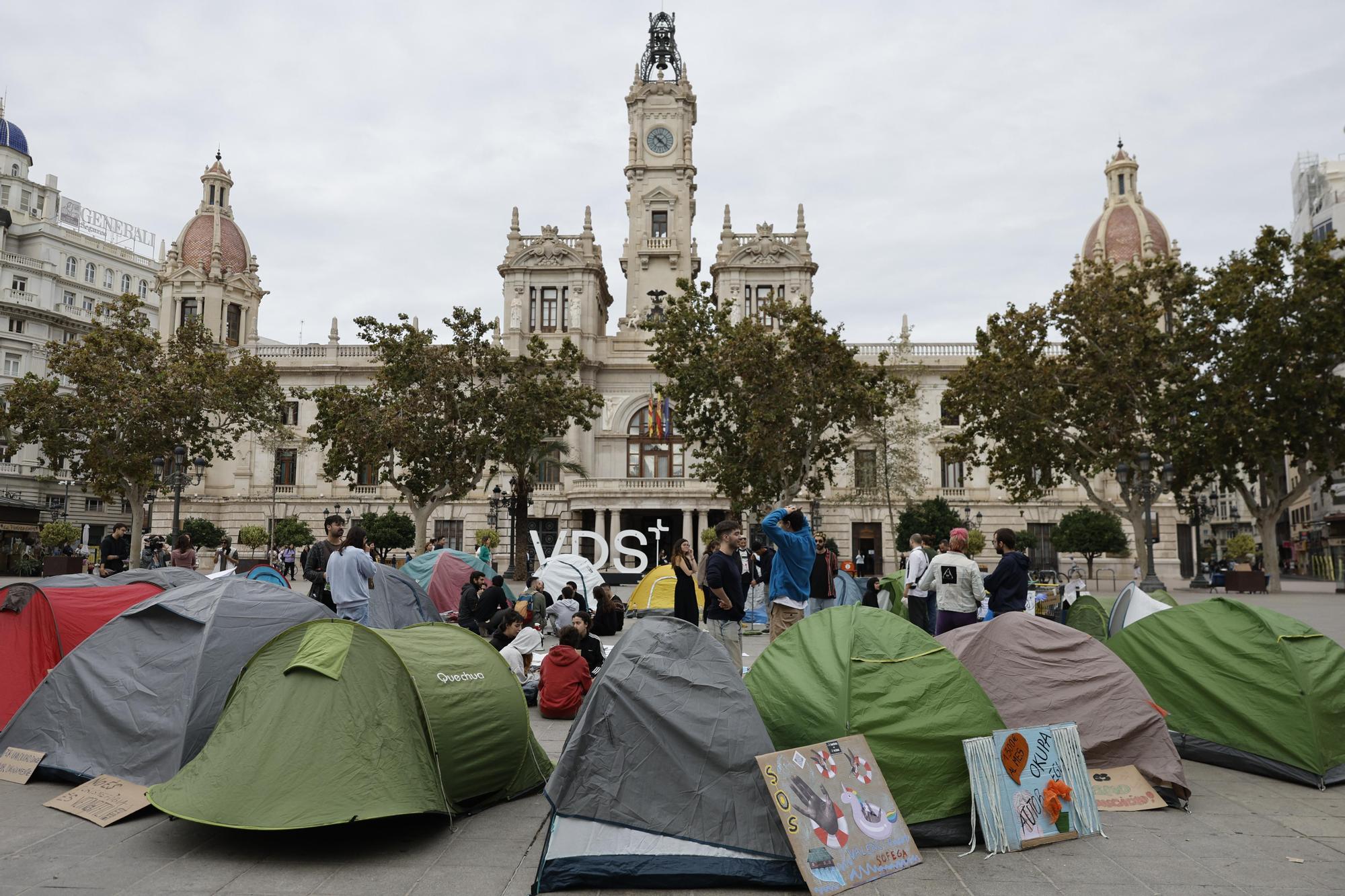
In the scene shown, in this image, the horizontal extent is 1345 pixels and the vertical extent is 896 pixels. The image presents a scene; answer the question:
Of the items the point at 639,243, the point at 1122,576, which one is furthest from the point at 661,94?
the point at 1122,576

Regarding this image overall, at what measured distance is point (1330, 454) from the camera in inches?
1104

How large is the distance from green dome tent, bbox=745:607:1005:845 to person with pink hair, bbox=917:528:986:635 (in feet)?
9.51

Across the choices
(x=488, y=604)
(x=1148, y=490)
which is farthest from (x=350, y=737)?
(x=1148, y=490)

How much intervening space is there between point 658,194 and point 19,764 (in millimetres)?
45603

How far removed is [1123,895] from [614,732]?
3.10m

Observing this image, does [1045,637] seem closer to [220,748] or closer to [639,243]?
[220,748]

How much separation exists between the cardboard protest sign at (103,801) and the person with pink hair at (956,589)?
7075mm

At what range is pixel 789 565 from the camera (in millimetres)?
10188

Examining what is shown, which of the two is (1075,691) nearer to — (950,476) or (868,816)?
(868,816)

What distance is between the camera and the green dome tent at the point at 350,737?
19.6ft

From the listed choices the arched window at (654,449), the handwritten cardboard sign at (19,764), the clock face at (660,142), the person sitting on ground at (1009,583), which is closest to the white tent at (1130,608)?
the person sitting on ground at (1009,583)

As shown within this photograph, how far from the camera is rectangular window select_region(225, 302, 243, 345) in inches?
2026

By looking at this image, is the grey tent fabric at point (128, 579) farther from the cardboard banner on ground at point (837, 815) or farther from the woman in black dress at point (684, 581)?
the cardboard banner on ground at point (837, 815)

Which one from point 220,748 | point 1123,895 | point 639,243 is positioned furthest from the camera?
point 639,243
